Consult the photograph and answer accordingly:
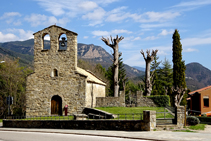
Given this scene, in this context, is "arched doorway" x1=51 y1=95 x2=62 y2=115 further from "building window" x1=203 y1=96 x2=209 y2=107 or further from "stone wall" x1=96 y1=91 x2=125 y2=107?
"building window" x1=203 y1=96 x2=209 y2=107

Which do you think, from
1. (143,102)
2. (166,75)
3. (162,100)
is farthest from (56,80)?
(166,75)

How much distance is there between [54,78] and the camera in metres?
28.5

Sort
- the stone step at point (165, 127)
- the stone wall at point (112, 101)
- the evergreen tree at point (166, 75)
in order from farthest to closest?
the evergreen tree at point (166, 75) < the stone wall at point (112, 101) < the stone step at point (165, 127)

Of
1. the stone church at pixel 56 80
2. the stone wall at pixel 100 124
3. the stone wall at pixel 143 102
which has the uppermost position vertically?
the stone church at pixel 56 80

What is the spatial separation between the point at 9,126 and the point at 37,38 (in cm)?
1073

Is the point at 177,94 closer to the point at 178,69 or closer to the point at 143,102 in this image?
the point at 178,69

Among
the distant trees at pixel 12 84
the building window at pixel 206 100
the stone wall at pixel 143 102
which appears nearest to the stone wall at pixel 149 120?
the stone wall at pixel 143 102

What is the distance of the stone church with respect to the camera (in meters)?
27.8

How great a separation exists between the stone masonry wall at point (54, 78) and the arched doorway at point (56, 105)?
0.36 m

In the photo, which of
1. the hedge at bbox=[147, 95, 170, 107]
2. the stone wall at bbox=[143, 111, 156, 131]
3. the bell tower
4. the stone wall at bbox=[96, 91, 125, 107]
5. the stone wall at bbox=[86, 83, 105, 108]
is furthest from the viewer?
the hedge at bbox=[147, 95, 170, 107]

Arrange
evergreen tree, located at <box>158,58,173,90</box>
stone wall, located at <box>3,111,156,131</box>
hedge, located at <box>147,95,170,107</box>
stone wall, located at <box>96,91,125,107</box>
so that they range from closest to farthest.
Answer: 1. stone wall, located at <box>3,111,156,131</box>
2. stone wall, located at <box>96,91,125,107</box>
3. hedge, located at <box>147,95,170,107</box>
4. evergreen tree, located at <box>158,58,173,90</box>

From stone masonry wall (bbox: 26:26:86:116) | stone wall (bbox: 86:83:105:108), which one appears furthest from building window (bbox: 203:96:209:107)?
stone masonry wall (bbox: 26:26:86:116)

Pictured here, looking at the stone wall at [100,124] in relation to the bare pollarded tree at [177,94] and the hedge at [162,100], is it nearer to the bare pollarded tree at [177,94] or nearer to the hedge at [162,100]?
the hedge at [162,100]

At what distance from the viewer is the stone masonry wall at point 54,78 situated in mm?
27844
